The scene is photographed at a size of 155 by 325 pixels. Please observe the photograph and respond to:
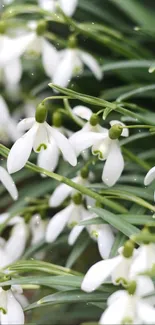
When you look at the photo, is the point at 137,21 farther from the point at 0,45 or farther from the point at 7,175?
the point at 7,175

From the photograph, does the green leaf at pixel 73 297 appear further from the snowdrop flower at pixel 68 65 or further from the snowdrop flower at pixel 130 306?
the snowdrop flower at pixel 68 65

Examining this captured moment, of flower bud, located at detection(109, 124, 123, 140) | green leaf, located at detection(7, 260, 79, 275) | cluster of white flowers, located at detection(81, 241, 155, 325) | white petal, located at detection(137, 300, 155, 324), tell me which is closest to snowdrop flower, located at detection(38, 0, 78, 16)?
flower bud, located at detection(109, 124, 123, 140)

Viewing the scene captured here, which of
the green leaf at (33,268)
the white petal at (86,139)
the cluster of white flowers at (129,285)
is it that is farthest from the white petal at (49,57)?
the cluster of white flowers at (129,285)

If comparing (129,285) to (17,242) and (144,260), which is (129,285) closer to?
(144,260)

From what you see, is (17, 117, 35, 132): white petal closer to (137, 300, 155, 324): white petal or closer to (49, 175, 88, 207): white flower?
(49, 175, 88, 207): white flower

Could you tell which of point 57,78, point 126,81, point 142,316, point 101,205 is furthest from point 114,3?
point 142,316

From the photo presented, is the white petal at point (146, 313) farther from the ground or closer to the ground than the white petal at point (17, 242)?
farther from the ground
